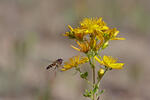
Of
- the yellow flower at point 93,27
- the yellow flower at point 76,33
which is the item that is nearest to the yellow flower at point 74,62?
the yellow flower at point 76,33

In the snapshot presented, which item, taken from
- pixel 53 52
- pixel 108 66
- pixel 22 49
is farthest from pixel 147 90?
pixel 108 66

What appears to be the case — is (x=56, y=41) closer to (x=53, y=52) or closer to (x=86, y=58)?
(x=53, y=52)

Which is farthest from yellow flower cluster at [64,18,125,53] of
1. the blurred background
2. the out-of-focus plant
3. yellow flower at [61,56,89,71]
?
the blurred background

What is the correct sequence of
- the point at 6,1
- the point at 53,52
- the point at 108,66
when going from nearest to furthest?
the point at 108,66 < the point at 53,52 < the point at 6,1

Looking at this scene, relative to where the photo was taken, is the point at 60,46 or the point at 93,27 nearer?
the point at 93,27

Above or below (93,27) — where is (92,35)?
below

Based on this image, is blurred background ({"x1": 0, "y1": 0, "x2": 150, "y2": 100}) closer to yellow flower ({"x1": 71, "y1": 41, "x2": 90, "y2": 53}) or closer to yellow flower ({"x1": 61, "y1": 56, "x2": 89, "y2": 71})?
yellow flower ({"x1": 61, "y1": 56, "x2": 89, "y2": 71})

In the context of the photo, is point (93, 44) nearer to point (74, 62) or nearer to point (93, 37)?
point (93, 37)

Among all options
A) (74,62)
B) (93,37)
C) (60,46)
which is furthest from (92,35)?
(60,46)
